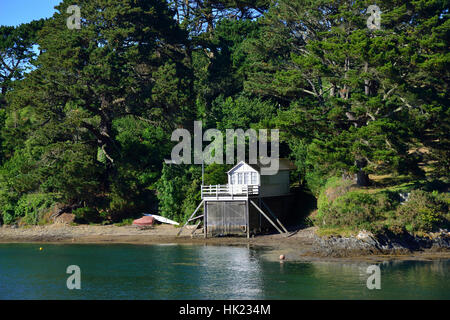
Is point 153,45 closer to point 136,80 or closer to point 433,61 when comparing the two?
point 136,80

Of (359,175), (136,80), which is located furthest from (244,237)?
(136,80)

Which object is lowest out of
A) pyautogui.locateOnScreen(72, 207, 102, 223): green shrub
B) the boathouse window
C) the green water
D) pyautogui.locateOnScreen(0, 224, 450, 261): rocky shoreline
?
the green water

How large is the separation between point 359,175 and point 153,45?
28.2 m

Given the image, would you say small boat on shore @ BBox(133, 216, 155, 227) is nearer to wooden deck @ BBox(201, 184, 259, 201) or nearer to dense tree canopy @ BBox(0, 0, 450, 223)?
dense tree canopy @ BBox(0, 0, 450, 223)

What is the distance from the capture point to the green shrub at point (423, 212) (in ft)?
145

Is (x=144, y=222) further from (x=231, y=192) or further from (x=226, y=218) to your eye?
(x=231, y=192)

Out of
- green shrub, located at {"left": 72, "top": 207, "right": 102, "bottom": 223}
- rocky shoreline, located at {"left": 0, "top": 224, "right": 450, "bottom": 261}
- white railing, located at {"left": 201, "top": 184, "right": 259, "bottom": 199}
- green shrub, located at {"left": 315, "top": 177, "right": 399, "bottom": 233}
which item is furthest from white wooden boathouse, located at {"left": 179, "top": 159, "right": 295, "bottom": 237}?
green shrub, located at {"left": 72, "top": 207, "right": 102, "bottom": 223}

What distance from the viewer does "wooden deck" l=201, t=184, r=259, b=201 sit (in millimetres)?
52500

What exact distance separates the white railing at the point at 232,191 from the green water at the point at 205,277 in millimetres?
5874

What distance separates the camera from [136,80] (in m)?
62.9

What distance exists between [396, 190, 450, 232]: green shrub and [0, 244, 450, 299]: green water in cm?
414

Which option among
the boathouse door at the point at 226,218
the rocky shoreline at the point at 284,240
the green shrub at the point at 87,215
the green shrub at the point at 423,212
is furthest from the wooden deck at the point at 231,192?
the green shrub at the point at 87,215

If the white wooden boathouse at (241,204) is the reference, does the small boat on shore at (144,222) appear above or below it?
below

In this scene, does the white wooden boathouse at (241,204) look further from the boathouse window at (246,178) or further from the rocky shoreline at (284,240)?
the rocky shoreline at (284,240)
